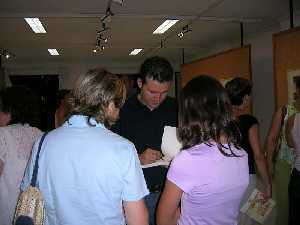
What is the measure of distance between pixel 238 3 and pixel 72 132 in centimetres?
464

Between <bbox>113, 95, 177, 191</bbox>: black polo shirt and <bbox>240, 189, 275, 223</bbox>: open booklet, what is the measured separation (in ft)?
2.90

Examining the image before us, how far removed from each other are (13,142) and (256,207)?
71.7 inches

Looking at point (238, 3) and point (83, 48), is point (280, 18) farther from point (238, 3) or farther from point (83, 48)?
point (83, 48)

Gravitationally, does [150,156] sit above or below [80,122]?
below

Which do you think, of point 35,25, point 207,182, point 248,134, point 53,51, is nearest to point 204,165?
point 207,182

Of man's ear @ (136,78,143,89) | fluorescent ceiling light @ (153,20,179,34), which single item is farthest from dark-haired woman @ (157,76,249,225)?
fluorescent ceiling light @ (153,20,179,34)

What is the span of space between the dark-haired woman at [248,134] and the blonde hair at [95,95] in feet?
4.86

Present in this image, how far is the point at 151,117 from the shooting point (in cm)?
232

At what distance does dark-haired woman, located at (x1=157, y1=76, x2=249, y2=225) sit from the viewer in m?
1.54

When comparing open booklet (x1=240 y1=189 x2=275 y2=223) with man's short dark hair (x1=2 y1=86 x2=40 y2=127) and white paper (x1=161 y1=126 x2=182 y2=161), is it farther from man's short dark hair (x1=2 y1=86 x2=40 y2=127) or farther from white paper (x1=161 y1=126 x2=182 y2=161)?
man's short dark hair (x1=2 y1=86 x2=40 y2=127)

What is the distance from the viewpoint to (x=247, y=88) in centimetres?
288

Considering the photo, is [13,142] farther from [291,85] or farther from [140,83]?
[291,85]

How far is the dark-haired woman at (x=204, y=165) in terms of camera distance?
1.54 m

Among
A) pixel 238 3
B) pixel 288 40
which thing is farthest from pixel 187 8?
pixel 288 40
